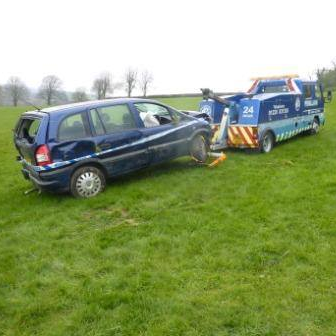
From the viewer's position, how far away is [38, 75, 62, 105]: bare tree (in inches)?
2802

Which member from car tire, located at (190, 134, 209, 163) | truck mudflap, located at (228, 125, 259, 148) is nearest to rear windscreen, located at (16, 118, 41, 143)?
car tire, located at (190, 134, 209, 163)

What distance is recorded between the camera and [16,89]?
7831 centimetres

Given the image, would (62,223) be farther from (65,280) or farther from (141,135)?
(141,135)

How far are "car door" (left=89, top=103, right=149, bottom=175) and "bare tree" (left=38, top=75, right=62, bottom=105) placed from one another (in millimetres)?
64352

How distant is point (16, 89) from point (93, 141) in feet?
253

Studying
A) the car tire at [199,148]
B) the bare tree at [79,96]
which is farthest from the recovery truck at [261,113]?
the bare tree at [79,96]

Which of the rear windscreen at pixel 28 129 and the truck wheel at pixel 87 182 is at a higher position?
the rear windscreen at pixel 28 129

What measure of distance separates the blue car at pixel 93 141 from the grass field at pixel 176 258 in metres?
0.43

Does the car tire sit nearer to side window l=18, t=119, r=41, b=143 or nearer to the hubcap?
the hubcap

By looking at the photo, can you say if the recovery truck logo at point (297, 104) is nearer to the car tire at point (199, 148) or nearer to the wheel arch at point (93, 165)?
the car tire at point (199, 148)

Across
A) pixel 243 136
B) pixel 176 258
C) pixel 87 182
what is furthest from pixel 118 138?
pixel 243 136

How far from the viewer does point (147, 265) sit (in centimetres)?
484

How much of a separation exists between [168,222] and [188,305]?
2193mm

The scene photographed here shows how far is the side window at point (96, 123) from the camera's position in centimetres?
767
